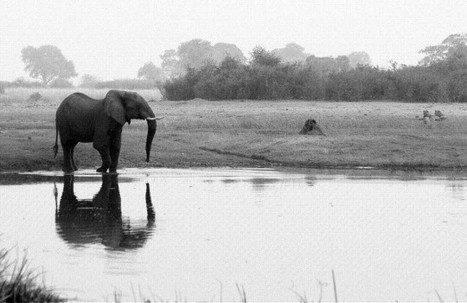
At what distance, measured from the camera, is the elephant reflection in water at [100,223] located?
15.5 m

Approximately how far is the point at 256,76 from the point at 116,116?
2712cm

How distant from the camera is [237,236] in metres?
16.3

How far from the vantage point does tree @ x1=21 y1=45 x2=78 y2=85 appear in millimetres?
168000

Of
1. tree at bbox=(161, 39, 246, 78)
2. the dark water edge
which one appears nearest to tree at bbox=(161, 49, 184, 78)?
tree at bbox=(161, 39, 246, 78)

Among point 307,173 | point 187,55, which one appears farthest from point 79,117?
point 187,55

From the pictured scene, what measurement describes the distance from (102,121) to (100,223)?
33.9 ft

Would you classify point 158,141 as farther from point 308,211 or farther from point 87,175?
point 308,211

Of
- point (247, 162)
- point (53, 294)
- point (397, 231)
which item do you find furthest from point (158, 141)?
point (53, 294)

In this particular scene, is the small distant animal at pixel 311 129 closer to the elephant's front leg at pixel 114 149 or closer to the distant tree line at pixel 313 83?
the elephant's front leg at pixel 114 149

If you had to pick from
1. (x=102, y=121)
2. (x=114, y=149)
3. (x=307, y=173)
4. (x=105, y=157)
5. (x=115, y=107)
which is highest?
(x=115, y=107)

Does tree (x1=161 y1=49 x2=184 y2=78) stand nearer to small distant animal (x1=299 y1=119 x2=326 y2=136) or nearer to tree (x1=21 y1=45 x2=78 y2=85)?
tree (x1=21 y1=45 x2=78 y2=85)

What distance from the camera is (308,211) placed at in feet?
64.8

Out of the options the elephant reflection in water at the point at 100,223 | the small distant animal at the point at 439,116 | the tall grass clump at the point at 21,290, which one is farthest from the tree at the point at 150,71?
the tall grass clump at the point at 21,290

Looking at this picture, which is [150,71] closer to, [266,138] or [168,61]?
[168,61]
